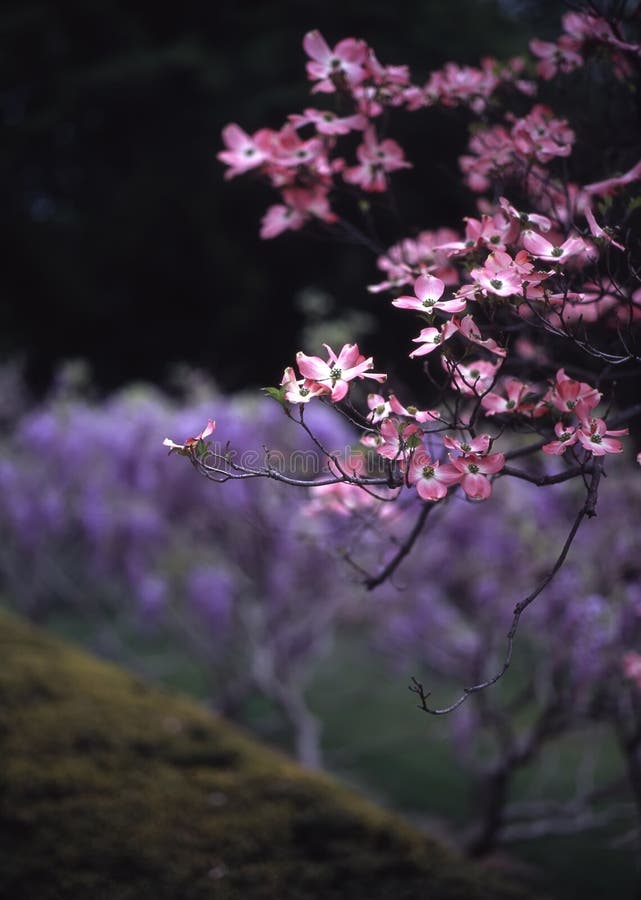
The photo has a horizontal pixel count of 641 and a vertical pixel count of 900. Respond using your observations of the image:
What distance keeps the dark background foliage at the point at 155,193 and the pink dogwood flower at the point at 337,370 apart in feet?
21.9

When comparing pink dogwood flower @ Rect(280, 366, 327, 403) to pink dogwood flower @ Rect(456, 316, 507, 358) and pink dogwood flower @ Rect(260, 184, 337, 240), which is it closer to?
pink dogwood flower @ Rect(456, 316, 507, 358)

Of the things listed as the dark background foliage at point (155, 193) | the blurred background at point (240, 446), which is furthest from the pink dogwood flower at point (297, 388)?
the dark background foliage at point (155, 193)

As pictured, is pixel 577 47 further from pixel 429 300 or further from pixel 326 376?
pixel 326 376

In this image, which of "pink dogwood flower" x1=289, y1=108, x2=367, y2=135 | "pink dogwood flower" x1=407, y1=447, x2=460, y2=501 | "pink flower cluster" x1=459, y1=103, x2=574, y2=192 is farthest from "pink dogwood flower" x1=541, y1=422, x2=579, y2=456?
"pink dogwood flower" x1=289, y1=108, x2=367, y2=135

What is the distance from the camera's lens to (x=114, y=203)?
9.88 m

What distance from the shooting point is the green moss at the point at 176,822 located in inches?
72.9

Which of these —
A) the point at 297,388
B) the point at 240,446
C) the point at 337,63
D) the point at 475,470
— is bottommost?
the point at 475,470

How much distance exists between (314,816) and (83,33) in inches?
371

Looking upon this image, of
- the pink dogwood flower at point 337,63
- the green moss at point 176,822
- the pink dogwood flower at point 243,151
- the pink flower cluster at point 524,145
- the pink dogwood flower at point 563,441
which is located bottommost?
the green moss at point 176,822

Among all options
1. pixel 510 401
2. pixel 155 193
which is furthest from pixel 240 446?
pixel 155 193

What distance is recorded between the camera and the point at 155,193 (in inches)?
382

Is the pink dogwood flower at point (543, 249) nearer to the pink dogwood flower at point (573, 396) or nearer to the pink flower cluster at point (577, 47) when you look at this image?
the pink dogwood flower at point (573, 396)

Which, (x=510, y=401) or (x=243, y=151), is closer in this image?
(x=510, y=401)

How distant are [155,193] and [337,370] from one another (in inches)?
363
